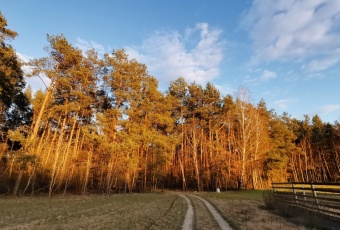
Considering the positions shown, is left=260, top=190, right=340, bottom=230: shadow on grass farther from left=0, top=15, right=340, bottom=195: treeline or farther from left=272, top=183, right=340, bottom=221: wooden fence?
left=0, top=15, right=340, bottom=195: treeline

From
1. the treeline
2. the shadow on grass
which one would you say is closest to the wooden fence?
the shadow on grass

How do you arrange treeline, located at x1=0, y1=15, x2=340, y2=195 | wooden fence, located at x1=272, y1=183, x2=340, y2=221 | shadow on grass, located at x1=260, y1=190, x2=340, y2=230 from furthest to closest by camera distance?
treeline, located at x1=0, y1=15, x2=340, y2=195 → wooden fence, located at x1=272, y1=183, x2=340, y2=221 → shadow on grass, located at x1=260, y1=190, x2=340, y2=230

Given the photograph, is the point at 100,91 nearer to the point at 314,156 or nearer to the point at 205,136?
the point at 205,136

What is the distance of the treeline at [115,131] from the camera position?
26938 millimetres

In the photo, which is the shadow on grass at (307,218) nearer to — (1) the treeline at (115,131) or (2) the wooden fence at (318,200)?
(2) the wooden fence at (318,200)

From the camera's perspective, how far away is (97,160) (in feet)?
110

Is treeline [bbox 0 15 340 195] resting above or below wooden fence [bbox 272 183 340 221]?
above

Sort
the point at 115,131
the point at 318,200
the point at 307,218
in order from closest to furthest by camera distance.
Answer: the point at 307,218, the point at 318,200, the point at 115,131

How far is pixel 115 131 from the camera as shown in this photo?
31016mm

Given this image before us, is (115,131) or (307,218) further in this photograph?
(115,131)

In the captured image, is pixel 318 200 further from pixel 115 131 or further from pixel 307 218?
pixel 115 131

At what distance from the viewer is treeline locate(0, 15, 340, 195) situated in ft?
88.4

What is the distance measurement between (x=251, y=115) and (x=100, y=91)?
893 inches

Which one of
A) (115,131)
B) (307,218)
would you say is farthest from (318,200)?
(115,131)
